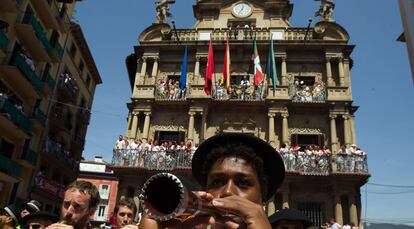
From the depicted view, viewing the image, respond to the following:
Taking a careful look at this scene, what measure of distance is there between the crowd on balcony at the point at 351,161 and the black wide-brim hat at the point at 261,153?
16219mm

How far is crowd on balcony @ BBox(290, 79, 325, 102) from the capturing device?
2009 cm

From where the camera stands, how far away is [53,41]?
86.4 ft

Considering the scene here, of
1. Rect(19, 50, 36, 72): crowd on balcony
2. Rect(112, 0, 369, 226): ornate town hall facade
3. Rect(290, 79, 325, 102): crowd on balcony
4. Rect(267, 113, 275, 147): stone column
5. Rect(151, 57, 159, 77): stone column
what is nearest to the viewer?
Rect(112, 0, 369, 226): ornate town hall facade

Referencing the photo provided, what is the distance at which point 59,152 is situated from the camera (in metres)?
27.2

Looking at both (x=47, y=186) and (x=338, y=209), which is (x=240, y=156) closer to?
(x=338, y=209)

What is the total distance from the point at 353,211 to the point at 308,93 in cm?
670

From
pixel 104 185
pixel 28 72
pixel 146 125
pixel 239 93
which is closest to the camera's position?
pixel 239 93

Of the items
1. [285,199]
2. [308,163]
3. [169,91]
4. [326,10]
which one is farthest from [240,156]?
[326,10]

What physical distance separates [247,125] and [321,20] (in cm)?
800

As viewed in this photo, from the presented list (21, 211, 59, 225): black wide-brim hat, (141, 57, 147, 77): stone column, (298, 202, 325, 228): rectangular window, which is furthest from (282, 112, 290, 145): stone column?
(21, 211, 59, 225): black wide-brim hat

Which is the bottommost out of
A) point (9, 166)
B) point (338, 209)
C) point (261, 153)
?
point (261, 153)

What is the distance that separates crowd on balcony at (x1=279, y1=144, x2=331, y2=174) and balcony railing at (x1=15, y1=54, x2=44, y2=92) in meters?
15.5

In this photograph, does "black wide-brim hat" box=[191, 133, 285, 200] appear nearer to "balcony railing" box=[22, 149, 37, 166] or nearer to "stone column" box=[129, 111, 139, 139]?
"stone column" box=[129, 111, 139, 139]

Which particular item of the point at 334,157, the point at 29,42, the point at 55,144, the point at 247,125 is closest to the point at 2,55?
the point at 29,42
